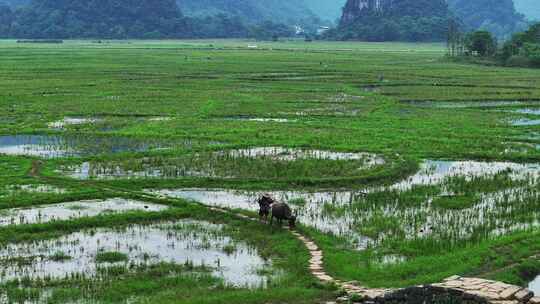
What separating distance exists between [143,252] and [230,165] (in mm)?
8191

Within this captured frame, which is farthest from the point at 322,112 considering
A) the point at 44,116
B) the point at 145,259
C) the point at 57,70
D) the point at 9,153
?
the point at 57,70

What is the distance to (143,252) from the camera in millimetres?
12812

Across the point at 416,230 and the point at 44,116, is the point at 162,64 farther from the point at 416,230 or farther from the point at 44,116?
the point at 416,230


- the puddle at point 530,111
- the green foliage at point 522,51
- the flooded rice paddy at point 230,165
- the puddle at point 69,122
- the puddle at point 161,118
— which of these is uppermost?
the green foliage at point 522,51

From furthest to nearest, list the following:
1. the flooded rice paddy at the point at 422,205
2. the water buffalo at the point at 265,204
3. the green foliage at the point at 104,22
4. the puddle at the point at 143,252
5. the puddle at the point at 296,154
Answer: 1. the green foliage at the point at 104,22
2. the puddle at the point at 296,154
3. the water buffalo at the point at 265,204
4. the flooded rice paddy at the point at 422,205
5. the puddle at the point at 143,252

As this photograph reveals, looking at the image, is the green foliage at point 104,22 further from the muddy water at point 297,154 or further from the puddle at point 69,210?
the puddle at point 69,210

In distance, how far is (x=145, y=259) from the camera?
1237 centimetres

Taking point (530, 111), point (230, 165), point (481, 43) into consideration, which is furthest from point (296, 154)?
point (481, 43)

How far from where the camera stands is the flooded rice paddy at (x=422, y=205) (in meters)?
14.2

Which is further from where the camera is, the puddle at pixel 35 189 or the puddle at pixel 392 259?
the puddle at pixel 35 189

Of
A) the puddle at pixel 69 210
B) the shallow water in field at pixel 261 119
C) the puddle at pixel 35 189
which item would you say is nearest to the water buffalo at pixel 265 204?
the puddle at pixel 69 210

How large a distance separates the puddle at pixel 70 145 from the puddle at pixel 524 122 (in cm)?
1439

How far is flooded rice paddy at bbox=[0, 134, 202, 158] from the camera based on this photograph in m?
23.0

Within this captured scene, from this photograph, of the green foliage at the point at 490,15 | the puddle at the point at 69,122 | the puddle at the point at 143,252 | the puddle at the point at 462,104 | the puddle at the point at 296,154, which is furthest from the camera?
the green foliage at the point at 490,15
